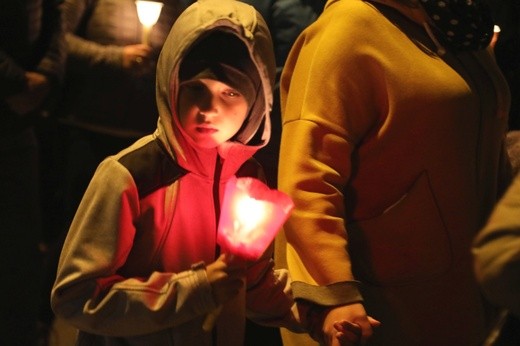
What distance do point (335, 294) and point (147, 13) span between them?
5.63 feet

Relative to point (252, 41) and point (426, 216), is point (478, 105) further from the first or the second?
point (252, 41)

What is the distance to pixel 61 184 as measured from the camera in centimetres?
481

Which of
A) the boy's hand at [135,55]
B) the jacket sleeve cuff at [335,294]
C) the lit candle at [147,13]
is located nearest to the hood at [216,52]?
the jacket sleeve cuff at [335,294]

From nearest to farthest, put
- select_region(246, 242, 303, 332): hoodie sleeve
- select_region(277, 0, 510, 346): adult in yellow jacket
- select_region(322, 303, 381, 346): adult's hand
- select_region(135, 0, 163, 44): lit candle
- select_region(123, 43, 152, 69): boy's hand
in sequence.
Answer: select_region(322, 303, 381, 346): adult's hand, select_region(277, 0, 510, 346): adult in yellow jacket, select_region(246, 242, 303, 332): hoodie sleeve, select_region(135, 0, 163, 44): lit candle, select_region(123, 43, 152, 69): boy's hand

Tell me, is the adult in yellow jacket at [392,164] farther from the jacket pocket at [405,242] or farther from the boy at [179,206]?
the boy at [179,206]

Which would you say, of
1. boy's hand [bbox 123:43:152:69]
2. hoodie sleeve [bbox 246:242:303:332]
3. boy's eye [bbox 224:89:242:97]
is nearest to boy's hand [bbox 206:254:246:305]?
hoodie sleeve [bbox 246:242:303:332]

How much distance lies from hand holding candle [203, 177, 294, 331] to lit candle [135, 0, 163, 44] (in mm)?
1629

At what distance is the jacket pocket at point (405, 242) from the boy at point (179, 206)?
29 cm

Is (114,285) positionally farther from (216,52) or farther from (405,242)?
(405,242)

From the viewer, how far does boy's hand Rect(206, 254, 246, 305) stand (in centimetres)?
235

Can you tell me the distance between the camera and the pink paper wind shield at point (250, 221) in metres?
2.31

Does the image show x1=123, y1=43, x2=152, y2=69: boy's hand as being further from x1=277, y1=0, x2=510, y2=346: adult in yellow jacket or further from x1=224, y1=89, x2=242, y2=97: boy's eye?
x1=224, y1=89, x2=242, y2=97: boy's eye

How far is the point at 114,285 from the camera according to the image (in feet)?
7.97

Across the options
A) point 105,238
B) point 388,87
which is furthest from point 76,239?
point 388,87
